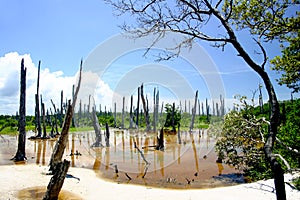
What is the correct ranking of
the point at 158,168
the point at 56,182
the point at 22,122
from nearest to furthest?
the point at 56,182, the point at 158,168, the point at 22,122

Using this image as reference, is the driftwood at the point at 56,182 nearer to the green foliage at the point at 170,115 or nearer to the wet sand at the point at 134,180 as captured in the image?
the wet sand at the point at 134,180

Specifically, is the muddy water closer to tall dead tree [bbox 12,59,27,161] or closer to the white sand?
tall dead tree [bbox 12,59,27,161]

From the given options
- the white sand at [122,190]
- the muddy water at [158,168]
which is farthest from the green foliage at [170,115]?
the white sand at [122,190]

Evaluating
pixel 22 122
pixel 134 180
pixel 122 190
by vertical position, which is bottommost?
pixel 134 180

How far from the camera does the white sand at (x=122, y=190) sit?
10.7 metres

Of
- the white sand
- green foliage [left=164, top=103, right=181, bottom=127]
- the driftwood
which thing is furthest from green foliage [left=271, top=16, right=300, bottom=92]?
green foliage [left=164, top=103, right=181, bottom=127]

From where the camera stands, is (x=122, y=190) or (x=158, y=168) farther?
(x=158, y=168)

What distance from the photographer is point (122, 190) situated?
40.5 feet

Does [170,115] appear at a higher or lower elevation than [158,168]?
higher

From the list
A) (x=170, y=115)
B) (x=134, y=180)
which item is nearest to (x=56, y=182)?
(x=134, y=180)

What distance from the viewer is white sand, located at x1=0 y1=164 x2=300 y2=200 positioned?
1068cm

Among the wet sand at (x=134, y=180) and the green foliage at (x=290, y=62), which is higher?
the green foliage at (x=290, y=62)

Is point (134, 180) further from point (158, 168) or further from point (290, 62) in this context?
point (290, 62)

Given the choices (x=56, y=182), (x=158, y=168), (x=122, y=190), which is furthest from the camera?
(x=158, y=168)
